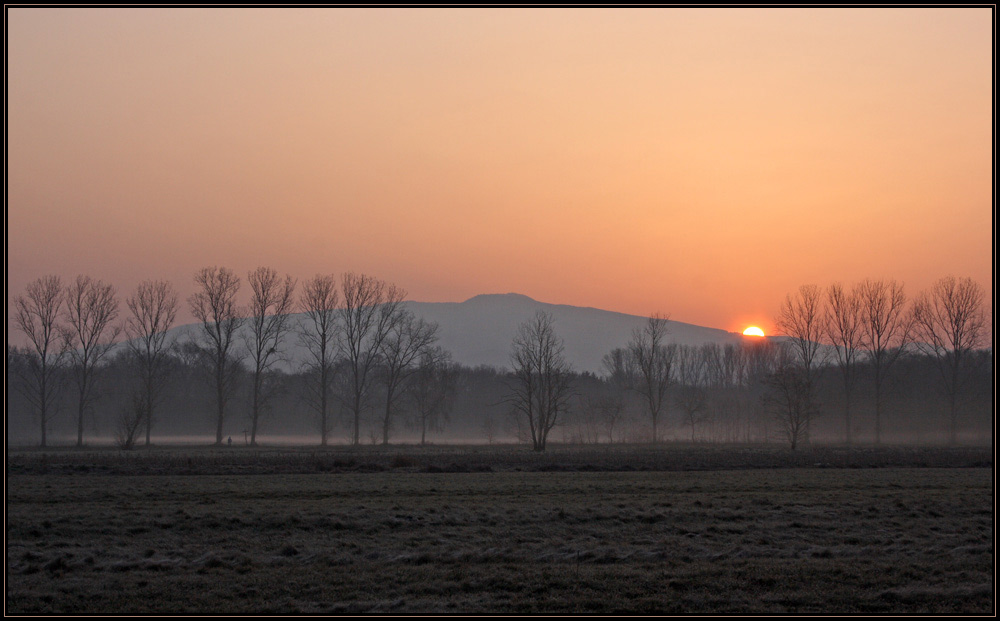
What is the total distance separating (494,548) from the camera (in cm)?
1374

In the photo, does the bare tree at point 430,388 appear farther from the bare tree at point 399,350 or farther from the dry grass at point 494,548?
the dry grass at point 494,548

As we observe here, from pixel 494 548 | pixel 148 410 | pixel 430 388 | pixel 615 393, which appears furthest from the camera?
pixel 615 393

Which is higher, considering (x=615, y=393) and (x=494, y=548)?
(x=494, y=548)

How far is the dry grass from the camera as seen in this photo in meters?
10.4

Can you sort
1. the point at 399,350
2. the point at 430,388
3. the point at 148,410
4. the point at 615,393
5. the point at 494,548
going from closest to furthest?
the point at 494,548 → the point at 148,410 → the point at 399,350 → the point at 430,388 → the point at 615,393

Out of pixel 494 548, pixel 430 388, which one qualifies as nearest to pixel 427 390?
pixel 430 388

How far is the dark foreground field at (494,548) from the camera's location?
10.4m

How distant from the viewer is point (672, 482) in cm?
2523

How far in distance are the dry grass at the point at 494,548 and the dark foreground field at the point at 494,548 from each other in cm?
5

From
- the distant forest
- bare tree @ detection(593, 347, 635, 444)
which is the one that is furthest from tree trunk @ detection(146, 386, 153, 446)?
bare tree @ detection(593, 347, 635, 444)

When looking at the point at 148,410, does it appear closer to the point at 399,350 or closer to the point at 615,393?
the point at 399,350

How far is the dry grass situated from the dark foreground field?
5 cm

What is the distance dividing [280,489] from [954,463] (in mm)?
30435

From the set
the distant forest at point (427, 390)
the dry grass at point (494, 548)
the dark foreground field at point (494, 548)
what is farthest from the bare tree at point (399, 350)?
the dry grass at point (494, 548)
